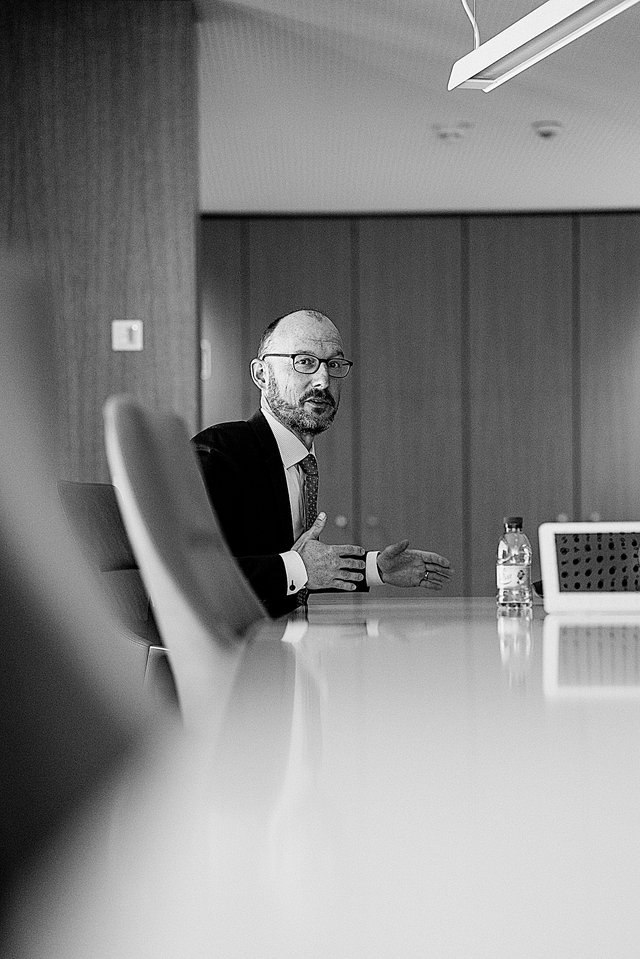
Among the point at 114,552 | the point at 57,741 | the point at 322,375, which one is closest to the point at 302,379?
the point at 322,375

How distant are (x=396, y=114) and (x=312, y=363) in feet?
7.71

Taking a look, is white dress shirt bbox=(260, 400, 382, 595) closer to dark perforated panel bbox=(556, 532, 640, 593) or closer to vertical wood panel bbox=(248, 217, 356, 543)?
dark perforated panel bbox=(556, 532, 640, 593)

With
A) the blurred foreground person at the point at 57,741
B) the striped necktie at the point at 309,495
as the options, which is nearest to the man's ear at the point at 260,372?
the striped necktie at the point at 309,495

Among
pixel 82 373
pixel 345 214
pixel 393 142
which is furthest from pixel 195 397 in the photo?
pixel 345 214

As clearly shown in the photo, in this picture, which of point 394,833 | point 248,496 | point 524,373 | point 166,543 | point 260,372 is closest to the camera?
point 394,833

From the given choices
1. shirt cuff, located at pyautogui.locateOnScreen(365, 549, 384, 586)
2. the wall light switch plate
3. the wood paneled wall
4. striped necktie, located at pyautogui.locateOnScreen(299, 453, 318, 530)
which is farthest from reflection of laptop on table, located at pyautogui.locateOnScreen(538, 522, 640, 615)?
the wall light switch plate

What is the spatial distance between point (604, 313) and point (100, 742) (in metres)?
5.80

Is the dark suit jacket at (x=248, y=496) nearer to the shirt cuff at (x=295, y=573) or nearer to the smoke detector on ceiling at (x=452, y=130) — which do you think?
the shirt cuff at (x=295, y=573)

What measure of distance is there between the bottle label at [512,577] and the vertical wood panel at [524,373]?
13.7 ft

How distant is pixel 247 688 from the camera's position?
2.15 feet

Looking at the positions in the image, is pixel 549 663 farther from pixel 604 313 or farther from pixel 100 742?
pixel 604 313

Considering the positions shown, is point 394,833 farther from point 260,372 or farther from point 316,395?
point 260,372

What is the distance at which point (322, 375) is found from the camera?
2.46 m

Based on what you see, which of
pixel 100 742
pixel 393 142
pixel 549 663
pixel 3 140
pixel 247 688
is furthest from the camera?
pixel 393 142
